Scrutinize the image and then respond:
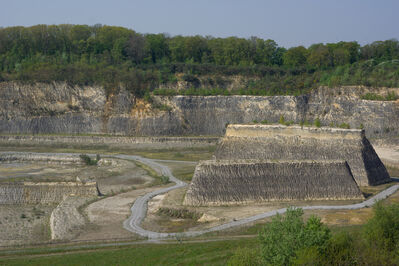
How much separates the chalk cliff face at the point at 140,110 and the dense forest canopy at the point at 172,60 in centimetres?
207

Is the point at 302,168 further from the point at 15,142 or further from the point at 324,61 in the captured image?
the point at 324,61

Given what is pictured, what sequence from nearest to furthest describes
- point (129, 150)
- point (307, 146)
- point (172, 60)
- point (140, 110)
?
point (307, 146) < point (129, 150) < point (140, 110) < point (172, 60)

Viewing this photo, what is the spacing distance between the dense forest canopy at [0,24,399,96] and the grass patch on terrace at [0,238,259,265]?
188ft

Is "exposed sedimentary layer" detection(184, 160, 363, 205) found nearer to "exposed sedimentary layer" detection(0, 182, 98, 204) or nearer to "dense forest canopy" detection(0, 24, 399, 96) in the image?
"exposed sedimentary layer" detection(0, 182, 98, 204)

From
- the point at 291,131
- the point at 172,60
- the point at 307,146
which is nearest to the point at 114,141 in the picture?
the point at 172,60

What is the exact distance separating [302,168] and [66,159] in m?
37.9

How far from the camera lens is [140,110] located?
9212 cm

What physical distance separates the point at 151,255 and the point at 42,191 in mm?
21619

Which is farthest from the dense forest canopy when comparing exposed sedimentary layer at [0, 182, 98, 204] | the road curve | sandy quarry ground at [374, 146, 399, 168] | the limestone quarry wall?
exposed sedimentary layer at [0, 182, 98, 204]

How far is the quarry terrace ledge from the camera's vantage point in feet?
170

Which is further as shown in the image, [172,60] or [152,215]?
[172,60]

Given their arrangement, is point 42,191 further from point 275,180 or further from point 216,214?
point 275,180

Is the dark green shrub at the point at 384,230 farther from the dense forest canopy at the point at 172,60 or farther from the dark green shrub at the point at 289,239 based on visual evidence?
the dense forest canopy at the point at 172,60

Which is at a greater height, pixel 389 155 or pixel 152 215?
pixel 389 155
